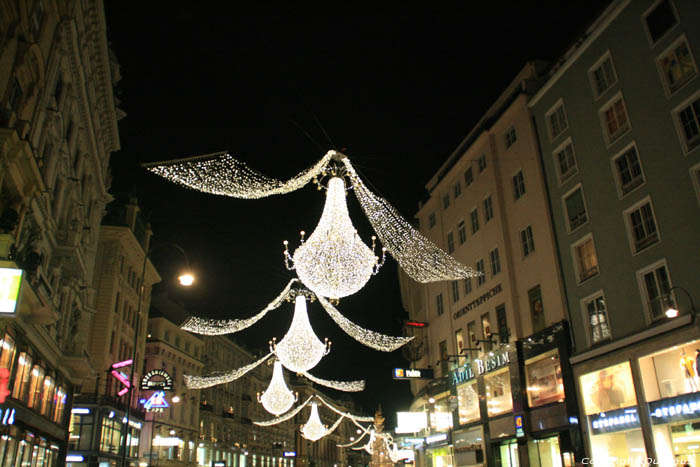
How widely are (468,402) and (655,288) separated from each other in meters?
15.5

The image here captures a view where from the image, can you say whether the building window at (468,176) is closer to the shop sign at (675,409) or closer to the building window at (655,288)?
the building window at (655,288)

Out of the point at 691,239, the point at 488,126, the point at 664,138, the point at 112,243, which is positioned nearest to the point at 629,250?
the point at 691,239

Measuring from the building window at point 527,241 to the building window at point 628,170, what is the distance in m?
6.35

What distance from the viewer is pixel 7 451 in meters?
17.2

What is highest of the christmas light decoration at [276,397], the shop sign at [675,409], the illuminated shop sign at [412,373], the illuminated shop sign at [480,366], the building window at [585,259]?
the building window at [585,259]

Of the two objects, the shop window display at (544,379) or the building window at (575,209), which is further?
the building window at (575,209)

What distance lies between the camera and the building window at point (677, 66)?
19020mm

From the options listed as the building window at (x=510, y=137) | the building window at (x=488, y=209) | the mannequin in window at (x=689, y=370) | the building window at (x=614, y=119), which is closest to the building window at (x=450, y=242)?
the building window at (x=488, y=209)

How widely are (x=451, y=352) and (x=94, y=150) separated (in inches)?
962

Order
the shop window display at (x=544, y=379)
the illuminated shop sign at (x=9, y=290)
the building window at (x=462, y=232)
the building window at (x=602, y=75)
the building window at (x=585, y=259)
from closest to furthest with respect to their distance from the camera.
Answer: the illuminated shop sign at (x=9, y=290), the building window at (x=602, y=75), the building window at (x=585, y=259), the shop window display at (x=544, y=379), the building window at (x=462, y=232)

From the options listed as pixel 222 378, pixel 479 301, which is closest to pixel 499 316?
pixel 479 301

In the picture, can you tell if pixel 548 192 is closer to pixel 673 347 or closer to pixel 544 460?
pixel 673 347

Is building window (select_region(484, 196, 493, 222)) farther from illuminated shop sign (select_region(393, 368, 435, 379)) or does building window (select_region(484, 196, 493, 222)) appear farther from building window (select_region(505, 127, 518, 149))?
illuminated shop sign (select_region(393, 368, 435, 379))

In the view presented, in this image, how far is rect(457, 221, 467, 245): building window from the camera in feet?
116
